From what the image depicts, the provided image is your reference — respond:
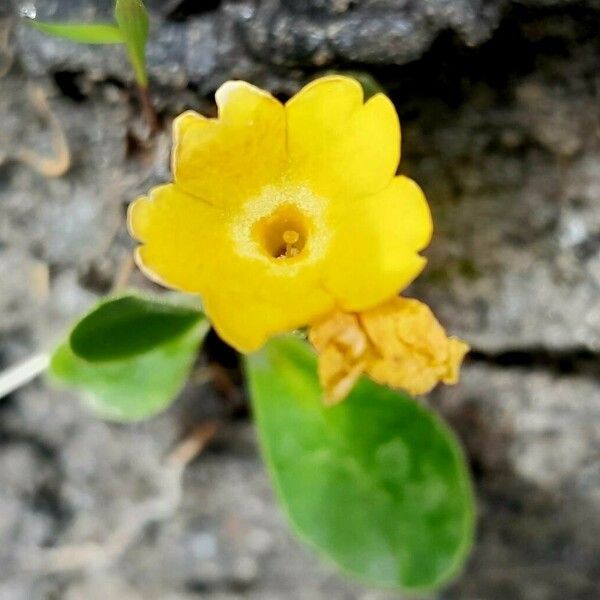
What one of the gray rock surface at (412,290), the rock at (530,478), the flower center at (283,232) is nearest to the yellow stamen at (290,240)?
the flower center at (283,232)

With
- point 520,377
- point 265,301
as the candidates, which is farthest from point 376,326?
point 520,377

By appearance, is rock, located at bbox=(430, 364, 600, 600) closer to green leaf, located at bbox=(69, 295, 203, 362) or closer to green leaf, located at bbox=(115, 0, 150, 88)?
green leaf, located at bbox=(69, 295, 203, 362)

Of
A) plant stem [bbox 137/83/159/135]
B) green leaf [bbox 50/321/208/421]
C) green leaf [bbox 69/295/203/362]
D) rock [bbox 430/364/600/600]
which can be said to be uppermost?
plant stem [bbox 137/83/159/135]

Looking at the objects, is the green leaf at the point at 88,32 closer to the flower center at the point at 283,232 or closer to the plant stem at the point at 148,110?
the plant stem at the point at 148,110

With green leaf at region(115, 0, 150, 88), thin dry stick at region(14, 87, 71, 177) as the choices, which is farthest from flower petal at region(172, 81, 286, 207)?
thin dry stick at region(14, 87, 71, 177)

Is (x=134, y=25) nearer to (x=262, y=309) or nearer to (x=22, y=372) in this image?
Answer: (x=262, y=309)

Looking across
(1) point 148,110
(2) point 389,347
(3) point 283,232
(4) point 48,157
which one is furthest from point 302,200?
(4) point 48,157
